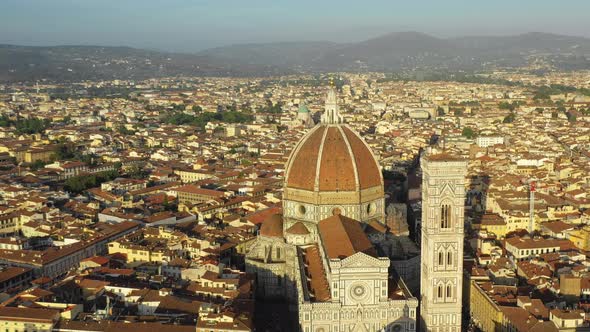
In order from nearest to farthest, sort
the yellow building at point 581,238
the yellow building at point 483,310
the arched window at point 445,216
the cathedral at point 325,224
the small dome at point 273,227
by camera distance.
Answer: the arched window at point 445,216 < the cathedral at point 325,224 < the yellow building at point 483,310 < the small dome at point 273,227 < the yellow building at point 581,238

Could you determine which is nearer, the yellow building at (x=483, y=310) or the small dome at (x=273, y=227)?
the yellow building at (x=483, y=310)

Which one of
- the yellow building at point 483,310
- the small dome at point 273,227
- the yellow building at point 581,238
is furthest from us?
the yellow building at point 581,238

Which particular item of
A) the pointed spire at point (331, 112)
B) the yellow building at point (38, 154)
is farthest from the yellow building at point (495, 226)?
the yellow building at point (38, 154)

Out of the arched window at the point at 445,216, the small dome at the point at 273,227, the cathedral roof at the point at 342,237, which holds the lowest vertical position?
the small dome at the point at 273,227

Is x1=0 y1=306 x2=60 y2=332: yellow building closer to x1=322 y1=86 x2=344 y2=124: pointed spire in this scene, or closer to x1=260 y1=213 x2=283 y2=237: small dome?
x1=260 y1=213 x2=283 y2=237: small dome

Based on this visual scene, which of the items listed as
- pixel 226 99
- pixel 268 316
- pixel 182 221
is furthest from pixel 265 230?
pixel 226 99

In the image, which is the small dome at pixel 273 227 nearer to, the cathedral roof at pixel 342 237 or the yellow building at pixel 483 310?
the cathedral roof at pixel 342 237

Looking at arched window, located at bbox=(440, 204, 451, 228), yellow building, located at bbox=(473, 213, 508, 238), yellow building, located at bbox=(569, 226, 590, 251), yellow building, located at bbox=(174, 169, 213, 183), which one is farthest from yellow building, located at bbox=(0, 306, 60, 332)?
yellow building, located at bbox=(174, 169, 213, 183)
